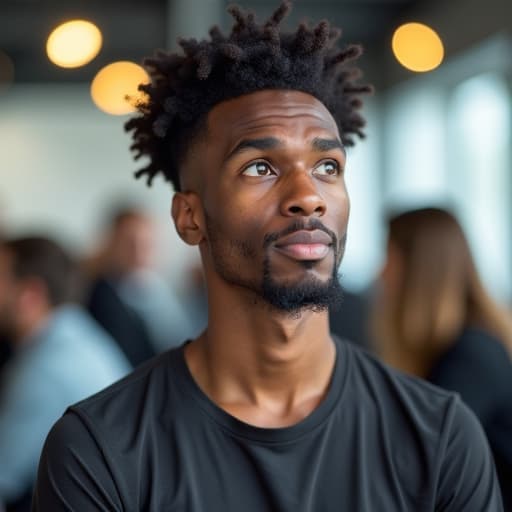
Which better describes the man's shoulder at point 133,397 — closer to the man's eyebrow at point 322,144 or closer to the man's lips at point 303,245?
the man's lips at point 303,245

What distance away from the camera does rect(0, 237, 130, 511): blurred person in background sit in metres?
2.89

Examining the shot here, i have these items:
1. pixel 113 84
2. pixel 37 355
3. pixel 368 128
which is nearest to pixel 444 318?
pixel 37 355

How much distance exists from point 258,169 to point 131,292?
3547 millimetres

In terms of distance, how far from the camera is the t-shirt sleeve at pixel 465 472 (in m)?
1.66

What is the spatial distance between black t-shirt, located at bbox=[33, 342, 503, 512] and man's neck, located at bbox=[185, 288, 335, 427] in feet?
0.11

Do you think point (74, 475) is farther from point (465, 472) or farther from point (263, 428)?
point (465, 472)

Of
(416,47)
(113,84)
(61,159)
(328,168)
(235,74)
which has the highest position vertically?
(113,84)

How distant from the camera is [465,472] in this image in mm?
1668

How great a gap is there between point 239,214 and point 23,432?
1528 mm

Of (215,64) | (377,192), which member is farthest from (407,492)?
(377,192)

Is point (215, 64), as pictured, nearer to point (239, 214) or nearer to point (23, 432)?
point (239, 214)

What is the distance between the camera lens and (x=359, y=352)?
1869 mm

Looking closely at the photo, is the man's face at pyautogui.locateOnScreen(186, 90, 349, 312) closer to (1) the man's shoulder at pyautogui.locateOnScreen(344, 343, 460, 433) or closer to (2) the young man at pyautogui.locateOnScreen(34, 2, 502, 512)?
(2) the young man at pyautogui.locateOnScreen(34, 2, 502, 512)

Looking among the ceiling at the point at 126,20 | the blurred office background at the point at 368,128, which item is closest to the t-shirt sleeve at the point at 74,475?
the blurred office background at the point at 368,128
